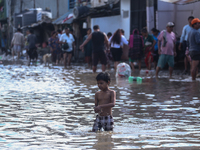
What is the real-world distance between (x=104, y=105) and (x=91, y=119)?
0.93 m

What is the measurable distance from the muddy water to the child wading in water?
0.14m

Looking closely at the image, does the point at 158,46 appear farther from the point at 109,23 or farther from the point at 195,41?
the point at 109,23

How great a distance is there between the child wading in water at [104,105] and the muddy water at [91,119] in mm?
143

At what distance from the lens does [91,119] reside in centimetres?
582

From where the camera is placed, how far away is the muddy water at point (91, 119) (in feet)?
14.1

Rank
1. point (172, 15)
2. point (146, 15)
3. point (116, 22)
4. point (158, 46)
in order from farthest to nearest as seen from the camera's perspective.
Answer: point (116, 22) → point (146, 15) → point (172, 15) → point (158, 46)

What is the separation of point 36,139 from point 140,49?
38.4ft

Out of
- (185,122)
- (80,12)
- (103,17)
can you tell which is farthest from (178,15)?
(185,122)

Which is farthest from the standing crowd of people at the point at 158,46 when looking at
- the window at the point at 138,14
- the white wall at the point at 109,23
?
the white wall at the point at 109,23

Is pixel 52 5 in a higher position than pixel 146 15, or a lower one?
higher

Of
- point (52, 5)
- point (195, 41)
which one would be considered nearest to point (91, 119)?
point (195, 41)

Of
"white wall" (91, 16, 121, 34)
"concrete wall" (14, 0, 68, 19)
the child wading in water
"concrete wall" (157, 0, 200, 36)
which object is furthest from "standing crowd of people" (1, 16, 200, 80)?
"concrete wall" (14, 0, 68, 19)

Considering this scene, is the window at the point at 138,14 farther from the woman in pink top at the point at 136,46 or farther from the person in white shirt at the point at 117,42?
the person in white shirt at the point at 117,42

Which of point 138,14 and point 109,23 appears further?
point 109,23
